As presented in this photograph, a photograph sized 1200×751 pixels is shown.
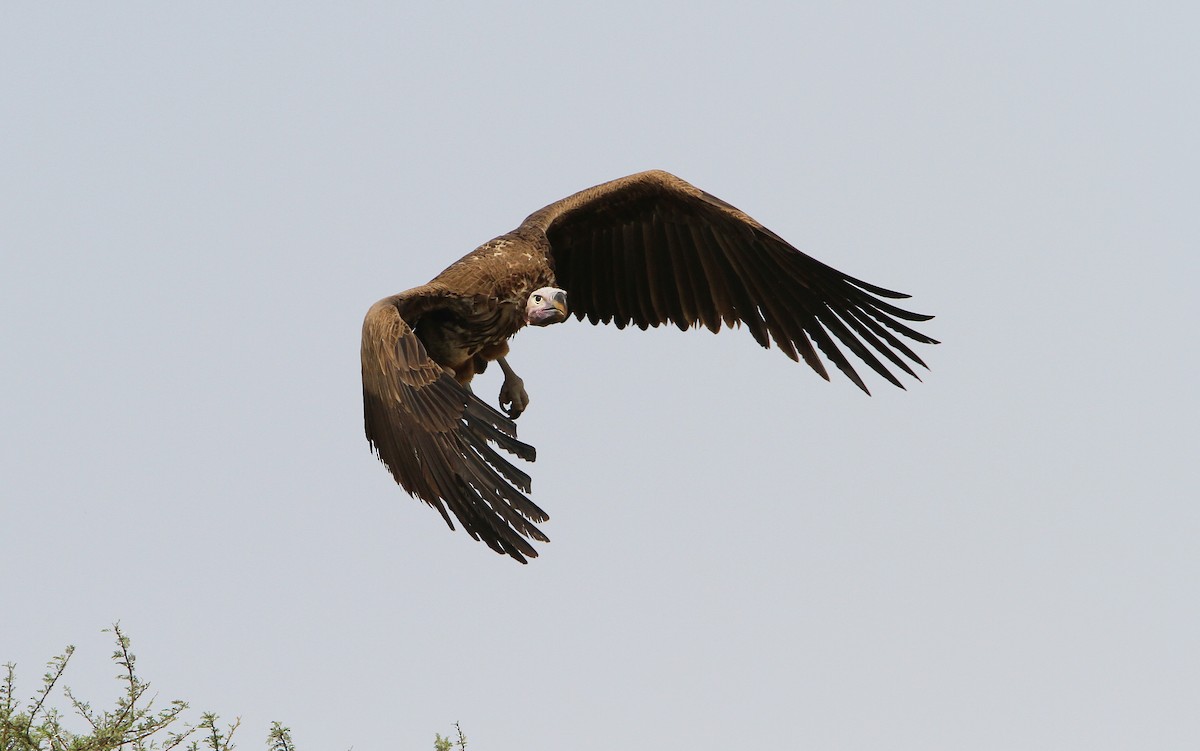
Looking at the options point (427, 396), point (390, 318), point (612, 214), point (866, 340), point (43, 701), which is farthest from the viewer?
point (612, 214)

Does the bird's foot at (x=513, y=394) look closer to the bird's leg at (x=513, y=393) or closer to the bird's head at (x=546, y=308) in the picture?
the bird's leg at (x=513, y=393)

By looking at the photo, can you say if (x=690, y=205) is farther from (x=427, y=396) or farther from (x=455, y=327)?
(x=427, y=396)

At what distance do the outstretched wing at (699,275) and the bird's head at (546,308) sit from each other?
0.77 m

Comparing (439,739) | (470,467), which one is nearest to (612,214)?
(470,467)

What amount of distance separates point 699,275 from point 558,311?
1734 millimetres

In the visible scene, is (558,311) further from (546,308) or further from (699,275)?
(699,275)

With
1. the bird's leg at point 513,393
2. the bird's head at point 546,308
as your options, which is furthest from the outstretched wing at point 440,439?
the bird's leg at point 513,393

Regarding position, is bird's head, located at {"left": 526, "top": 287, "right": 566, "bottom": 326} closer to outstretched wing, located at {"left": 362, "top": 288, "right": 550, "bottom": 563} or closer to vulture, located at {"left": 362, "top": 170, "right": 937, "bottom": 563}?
vulture, located at {"left": 362, "top": 170, "right": 937, "bottom": 563}

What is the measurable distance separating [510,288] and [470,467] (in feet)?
6.08

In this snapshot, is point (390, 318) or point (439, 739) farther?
point (390, 318)

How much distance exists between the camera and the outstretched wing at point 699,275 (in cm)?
833

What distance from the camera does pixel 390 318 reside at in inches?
263

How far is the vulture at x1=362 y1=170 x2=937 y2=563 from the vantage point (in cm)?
596

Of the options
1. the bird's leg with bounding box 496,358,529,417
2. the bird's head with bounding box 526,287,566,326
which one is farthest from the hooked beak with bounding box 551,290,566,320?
the bird's leg with bounding box 496,358,529,417
